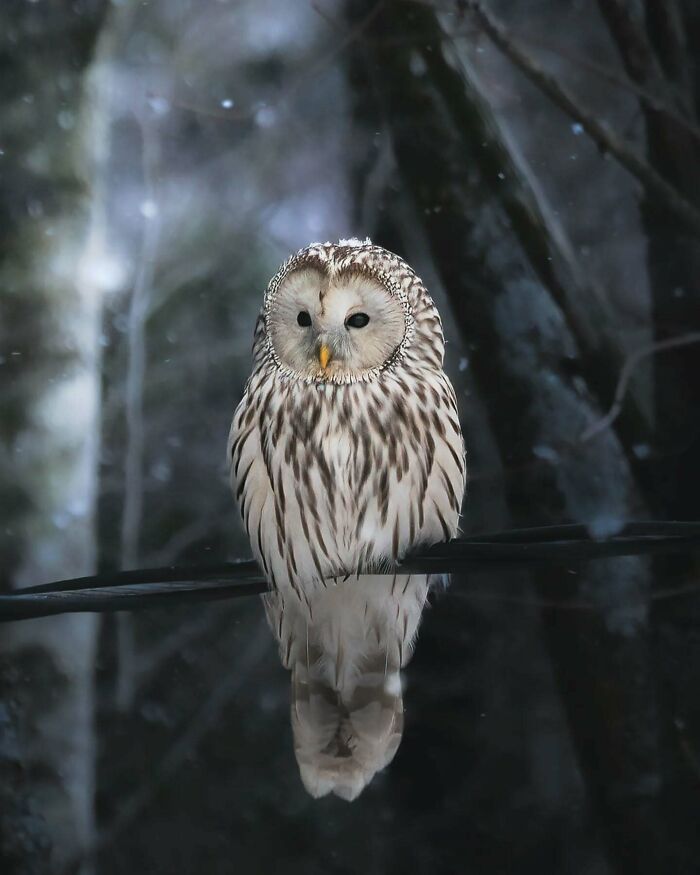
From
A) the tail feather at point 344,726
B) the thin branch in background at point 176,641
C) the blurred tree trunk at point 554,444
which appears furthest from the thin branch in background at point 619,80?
the thin branch in background at point 176,641

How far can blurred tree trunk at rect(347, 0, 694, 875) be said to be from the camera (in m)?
2.27

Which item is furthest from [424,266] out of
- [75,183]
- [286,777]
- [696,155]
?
[286,777]

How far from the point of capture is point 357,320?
1.35 meters

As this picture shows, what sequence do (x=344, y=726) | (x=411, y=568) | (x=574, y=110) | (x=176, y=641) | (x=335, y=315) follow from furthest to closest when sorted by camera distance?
(x=176, y=641), (x=574, y=110), (x=344, y=726), (x=335, y=315), (x=411, y=568)

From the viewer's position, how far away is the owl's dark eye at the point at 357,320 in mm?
1342

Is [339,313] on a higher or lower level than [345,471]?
higher

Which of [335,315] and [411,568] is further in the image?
[335,315]

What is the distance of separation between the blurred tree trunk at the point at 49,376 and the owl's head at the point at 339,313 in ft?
4.79

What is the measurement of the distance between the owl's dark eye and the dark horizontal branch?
42 centimetres

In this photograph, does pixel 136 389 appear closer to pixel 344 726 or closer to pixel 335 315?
pixel 344 726

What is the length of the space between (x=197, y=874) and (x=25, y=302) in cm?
162

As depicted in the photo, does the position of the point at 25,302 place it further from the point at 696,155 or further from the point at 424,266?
the point at 696,155

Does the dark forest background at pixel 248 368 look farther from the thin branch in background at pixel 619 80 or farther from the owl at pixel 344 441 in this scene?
the owl at pixel 344 441

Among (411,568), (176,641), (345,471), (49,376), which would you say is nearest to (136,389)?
(49,376)
